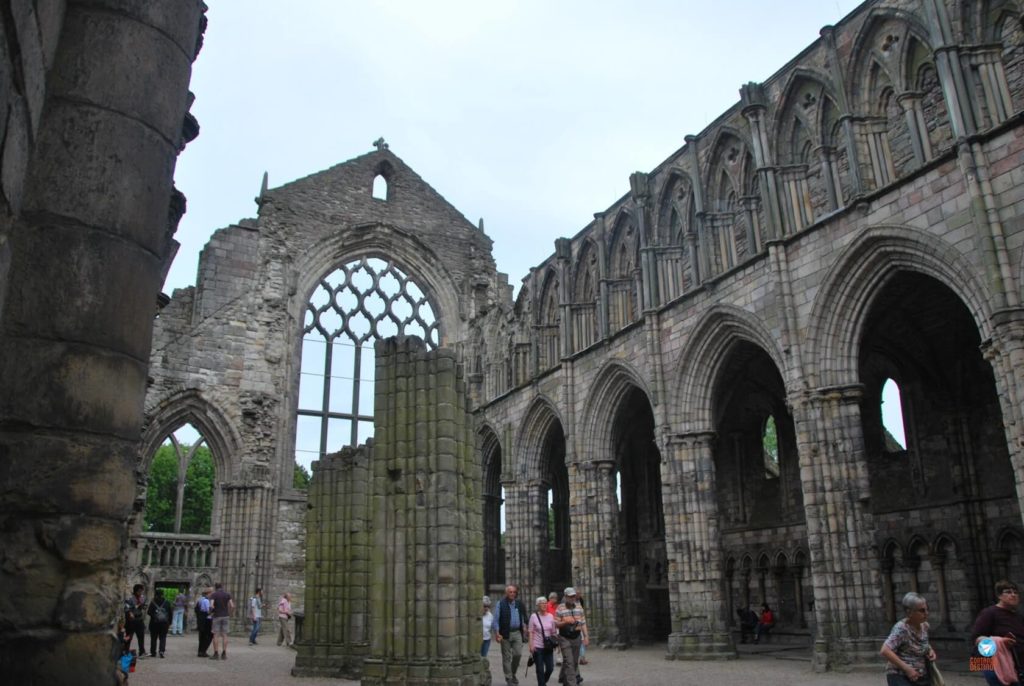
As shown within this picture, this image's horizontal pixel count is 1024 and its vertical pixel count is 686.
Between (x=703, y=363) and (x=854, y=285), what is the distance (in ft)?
12.5

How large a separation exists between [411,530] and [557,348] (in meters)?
12.4

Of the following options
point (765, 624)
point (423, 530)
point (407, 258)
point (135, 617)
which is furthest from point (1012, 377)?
point (407, 258)

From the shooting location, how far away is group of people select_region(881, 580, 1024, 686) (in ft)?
17.3

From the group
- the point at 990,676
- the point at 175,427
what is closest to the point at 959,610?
the point at 990,676

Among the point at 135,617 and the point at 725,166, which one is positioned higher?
the point at 725,166

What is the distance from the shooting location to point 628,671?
12.7 m

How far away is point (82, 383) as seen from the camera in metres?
2.60

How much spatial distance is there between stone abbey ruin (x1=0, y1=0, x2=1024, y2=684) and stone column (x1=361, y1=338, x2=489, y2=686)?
4 cm

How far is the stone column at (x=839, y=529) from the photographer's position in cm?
1200

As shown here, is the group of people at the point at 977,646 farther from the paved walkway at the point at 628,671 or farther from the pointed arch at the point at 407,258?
the pointed arch at the point at 407,258

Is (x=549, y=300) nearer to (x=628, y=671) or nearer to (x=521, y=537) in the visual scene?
(x=521, y=537)

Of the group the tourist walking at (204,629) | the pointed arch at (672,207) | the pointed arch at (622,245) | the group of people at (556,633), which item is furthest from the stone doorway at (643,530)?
the group of people at (556,633)

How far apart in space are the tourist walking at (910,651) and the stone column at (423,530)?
5.15 m

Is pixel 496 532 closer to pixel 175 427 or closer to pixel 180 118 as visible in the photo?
pixel 175 427
